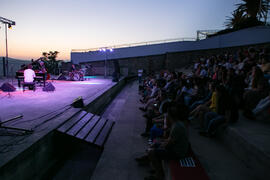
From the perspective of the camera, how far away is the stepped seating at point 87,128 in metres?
3.70

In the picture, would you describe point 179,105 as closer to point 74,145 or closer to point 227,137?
point 227,137

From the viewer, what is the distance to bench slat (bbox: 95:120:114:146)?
3890 millimetres

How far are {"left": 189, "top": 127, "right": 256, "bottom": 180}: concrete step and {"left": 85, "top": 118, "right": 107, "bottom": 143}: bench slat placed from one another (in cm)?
225

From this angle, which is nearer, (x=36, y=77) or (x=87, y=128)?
(x=87, y=128)

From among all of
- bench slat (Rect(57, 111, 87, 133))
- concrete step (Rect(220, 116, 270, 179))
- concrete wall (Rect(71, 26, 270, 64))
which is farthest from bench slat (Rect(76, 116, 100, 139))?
concrete wall (Rect(71, 26, 270, 64))

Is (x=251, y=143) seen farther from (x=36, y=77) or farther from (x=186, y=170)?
(x=36, y=77)

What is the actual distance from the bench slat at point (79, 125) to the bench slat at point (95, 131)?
0.96 ft

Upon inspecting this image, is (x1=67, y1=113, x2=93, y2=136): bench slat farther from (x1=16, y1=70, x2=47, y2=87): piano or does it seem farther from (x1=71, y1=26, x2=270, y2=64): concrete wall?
(x1=71, y1=26, x2=270, y2=64): concrete wall

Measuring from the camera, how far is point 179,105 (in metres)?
2.35

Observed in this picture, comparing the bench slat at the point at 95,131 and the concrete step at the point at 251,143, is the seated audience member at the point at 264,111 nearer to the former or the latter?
the concrete step at the point at 251,143

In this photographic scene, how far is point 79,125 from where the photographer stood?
420cm

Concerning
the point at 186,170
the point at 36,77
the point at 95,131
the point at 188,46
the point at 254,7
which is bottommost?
the point at 95,131

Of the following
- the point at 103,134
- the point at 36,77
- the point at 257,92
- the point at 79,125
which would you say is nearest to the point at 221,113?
the point at 257,92

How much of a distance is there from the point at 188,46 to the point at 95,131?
2059cm
